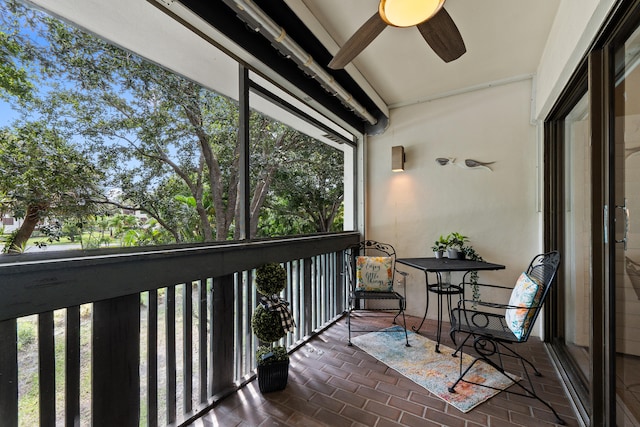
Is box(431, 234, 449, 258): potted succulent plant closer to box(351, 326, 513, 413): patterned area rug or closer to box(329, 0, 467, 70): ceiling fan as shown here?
box(351, 326, 513, 413): patterned area rug

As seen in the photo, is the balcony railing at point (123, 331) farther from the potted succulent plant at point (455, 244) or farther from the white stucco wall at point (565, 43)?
the white stucco wall at point (565, 43)

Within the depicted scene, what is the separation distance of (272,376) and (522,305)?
6.01 feet

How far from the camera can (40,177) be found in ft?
4.09

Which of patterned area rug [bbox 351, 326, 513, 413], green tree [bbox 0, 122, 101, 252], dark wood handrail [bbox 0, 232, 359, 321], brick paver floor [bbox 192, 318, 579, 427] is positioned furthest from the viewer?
patterned area rug [bbox 351, 326, 513, 413]

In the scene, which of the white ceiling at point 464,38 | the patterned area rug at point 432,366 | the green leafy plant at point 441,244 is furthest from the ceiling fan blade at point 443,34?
the patterned area rug at point 432,366

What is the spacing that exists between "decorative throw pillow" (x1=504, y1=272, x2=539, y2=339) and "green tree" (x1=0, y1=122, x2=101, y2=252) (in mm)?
2690

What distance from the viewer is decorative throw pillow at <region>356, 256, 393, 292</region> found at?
9.93ft

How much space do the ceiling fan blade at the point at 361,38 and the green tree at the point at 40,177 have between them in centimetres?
167

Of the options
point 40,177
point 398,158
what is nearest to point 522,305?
point 398,158

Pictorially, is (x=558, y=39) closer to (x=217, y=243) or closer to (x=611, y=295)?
(x=611, y=295)

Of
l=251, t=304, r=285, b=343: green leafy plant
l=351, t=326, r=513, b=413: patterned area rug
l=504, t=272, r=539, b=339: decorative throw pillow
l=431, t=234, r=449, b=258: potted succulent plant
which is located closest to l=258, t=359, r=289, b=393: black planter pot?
l=251, t=304, r=285, b=343: green leafy plant

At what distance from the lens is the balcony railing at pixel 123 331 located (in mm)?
1104

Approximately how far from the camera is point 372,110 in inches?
145

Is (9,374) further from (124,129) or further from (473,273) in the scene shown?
(473,273)
